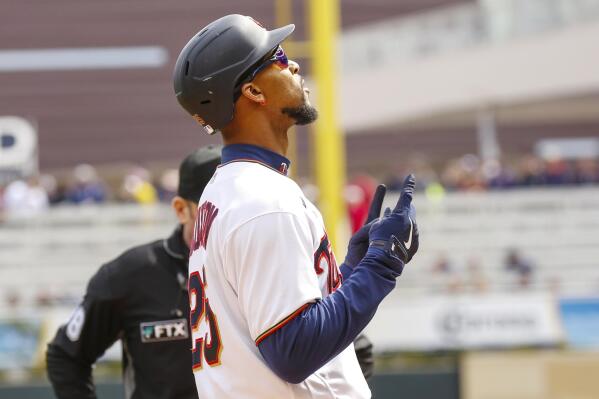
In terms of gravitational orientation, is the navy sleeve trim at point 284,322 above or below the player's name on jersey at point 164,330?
above

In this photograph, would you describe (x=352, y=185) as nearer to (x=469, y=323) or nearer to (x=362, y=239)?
(x=469, y=323)

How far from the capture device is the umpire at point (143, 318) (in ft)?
13.1

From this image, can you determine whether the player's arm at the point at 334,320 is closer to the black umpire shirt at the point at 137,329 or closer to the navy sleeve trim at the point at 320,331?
the navy sleeve trim at the point at 320,331

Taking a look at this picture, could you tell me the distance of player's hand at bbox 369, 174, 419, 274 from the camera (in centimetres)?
262

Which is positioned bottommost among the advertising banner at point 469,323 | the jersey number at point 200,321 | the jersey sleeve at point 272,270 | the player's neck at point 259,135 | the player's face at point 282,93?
the advertising banner at point 469,323

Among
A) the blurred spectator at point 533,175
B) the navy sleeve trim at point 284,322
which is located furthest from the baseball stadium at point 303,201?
the blurred spectator at point 533,175

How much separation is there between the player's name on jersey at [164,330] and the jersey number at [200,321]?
116cm

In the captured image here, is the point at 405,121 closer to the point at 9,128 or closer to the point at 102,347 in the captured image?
the point at 9,128

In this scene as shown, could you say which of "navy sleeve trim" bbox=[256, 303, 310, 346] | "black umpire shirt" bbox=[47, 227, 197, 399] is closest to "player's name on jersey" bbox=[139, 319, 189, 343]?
"black umpire shirt" bbox=[47, 227, 197, 399]

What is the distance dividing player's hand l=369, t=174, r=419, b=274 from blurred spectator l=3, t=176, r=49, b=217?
14210 mm

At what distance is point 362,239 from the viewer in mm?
2990

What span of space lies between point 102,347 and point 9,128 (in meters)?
5.91

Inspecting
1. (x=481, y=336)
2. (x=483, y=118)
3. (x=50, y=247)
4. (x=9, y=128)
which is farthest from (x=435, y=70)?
(x=9, y=128)

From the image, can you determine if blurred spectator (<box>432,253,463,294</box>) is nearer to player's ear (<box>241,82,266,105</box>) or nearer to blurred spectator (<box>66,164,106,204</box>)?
blurred spectator (<box>66,164,106,204</box>)
